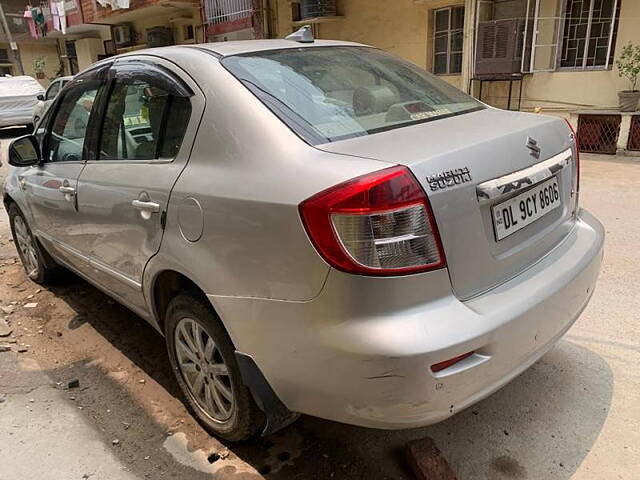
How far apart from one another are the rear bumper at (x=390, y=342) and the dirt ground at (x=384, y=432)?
Result: 51 cm

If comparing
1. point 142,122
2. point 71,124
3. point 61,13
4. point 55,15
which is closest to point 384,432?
point 142,122

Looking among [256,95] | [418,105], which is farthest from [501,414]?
[256,95]

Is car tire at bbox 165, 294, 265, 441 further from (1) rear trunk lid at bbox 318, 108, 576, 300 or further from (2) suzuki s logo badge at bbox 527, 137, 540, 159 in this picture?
(2) suzuki s logo badge at bbox 527, 137, 540, 159

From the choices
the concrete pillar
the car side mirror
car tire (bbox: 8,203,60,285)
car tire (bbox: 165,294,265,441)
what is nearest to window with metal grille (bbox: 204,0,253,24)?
the concrete pillar

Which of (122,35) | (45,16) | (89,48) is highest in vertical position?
(45,16)

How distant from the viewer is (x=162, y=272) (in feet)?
7.52

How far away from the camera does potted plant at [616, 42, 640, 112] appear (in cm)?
830

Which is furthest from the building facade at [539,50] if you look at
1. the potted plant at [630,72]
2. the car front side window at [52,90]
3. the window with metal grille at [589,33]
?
the car front side window at [52,90]

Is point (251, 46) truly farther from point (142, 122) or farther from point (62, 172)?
point (62, 172)

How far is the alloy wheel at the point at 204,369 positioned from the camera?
7.25 feet

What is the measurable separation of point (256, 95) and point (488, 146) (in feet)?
2.85

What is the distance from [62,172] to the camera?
3092mm

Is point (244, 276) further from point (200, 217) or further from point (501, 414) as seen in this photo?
point (501, 414)

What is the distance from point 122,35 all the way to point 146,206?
21745 mm
